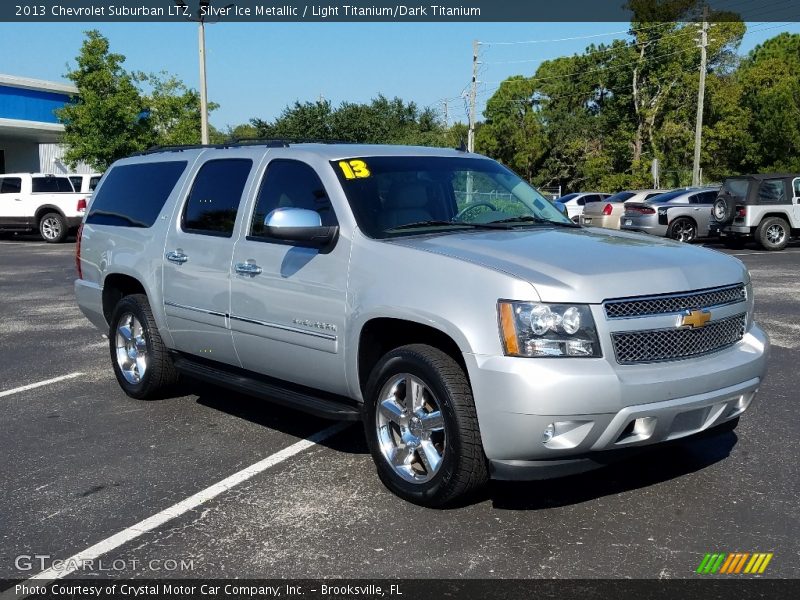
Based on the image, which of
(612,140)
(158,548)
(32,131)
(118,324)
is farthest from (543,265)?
(612,140)

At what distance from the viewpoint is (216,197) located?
598 centimetres

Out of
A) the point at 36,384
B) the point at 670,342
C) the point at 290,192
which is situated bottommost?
the point at 36,384

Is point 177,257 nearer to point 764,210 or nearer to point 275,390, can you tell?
point 275,390

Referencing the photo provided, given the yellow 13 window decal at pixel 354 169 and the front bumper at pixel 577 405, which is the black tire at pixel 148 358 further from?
the front bumper at pixel 577 405

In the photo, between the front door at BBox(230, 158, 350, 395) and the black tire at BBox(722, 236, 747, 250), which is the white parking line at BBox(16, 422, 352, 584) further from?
the black tire at BBox(722, 236, 747, 250)

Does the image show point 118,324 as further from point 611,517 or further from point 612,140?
point 612,140

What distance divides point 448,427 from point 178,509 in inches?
56.7

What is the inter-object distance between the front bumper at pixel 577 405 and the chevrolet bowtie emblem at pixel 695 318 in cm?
18

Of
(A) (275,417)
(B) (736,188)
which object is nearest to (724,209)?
(B) (736,188)

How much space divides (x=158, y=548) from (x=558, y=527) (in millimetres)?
1845

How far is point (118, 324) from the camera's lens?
22.7 ft

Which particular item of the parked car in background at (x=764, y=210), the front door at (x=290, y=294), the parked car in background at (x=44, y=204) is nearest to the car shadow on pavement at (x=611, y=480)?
the front door at (x=290, y=294)

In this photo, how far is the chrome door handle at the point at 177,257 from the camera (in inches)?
238

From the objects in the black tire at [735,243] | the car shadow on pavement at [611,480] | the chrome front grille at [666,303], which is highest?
the chrome front grille at [666,303]
